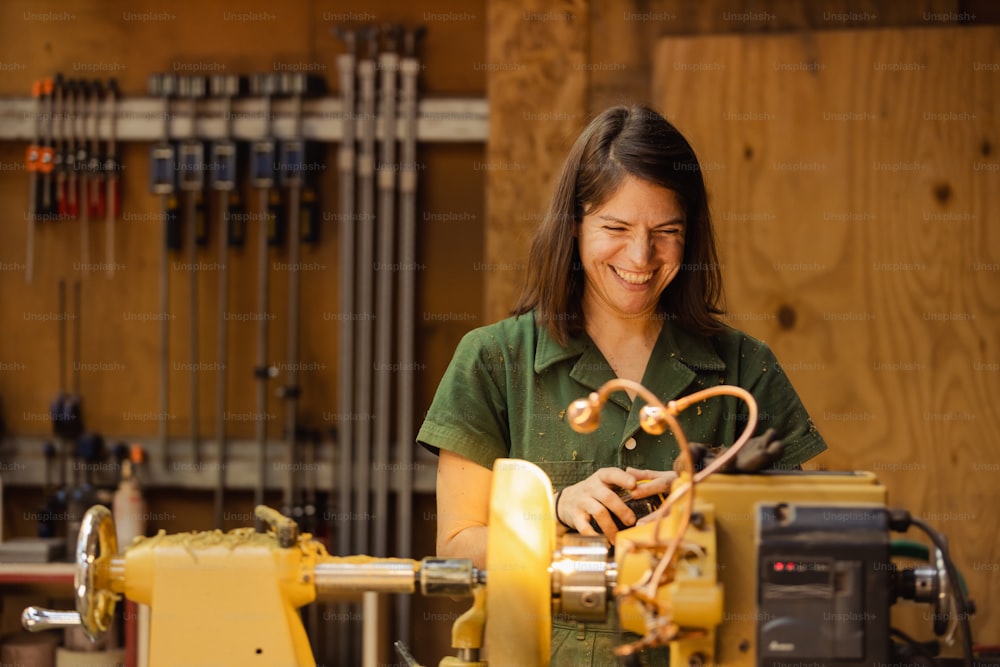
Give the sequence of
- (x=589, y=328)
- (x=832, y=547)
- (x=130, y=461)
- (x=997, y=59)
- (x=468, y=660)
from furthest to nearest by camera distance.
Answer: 1. (x=130, y=461)
2. (x=997, y=59)
3. (x=589, y=328)
4. (x=468, y=660)
5. (x=832, y=547)

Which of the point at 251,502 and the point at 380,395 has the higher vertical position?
the point at 380,395

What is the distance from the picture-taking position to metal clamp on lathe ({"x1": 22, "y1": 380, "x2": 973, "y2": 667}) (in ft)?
3.66

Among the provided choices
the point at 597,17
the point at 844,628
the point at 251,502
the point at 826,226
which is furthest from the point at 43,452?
the point at 844,628

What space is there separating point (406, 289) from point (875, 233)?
1410 mm

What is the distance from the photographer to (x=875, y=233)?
10.6 feet

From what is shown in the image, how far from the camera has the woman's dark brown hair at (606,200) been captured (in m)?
1.73

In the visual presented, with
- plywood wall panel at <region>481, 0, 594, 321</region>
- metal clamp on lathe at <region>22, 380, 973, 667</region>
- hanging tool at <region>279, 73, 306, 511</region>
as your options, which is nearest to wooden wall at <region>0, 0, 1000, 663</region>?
plywood wall panel at <region>481, 0, 594, 321</region>

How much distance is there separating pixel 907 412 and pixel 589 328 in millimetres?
1695

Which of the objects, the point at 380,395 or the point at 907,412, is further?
the point at 380,395

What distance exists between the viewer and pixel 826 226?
3.26m

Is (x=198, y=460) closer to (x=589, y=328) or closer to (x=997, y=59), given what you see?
(x=589, y=328)

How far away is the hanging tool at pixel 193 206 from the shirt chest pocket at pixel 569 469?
229 cm

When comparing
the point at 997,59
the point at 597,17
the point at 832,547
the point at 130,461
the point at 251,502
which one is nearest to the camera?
the point at 832,547

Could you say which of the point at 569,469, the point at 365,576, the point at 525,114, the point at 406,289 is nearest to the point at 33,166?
the point at 406,289
